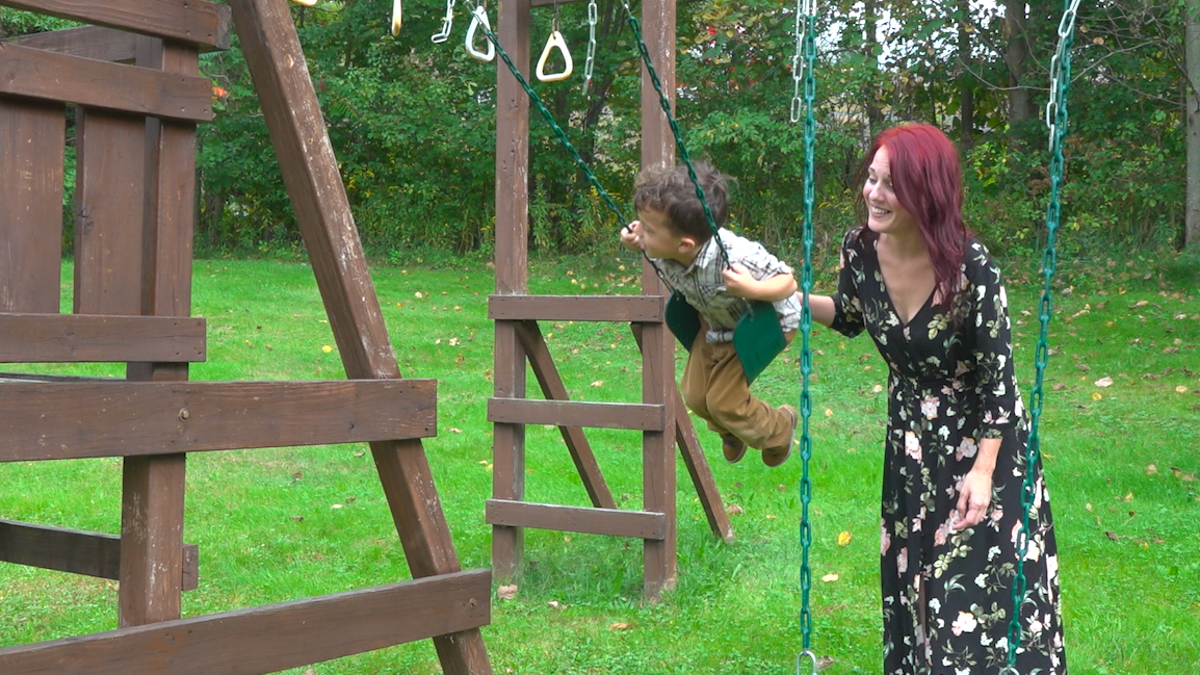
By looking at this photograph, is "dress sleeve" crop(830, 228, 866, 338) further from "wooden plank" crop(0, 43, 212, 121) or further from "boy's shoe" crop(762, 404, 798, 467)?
"wooden plank" crop(0, 43, 212, 121)

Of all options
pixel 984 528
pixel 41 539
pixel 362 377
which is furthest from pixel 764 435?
pixel 41 539

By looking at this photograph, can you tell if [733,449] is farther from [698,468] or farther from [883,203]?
A: [698,468]

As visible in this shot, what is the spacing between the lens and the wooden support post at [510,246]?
5.91m

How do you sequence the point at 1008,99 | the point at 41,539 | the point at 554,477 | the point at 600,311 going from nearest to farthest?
the point at 41,539 < the point at 600,311 < the point at 554,477 < the point at 1008,99

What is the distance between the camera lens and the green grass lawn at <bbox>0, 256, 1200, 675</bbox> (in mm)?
5129

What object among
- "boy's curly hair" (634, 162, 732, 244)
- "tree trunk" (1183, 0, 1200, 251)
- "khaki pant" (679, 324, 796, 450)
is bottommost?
"khaki pant" (679, 324, 796, 450)

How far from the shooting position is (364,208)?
60.5ft

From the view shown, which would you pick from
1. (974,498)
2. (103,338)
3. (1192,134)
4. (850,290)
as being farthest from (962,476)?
(1192,134)

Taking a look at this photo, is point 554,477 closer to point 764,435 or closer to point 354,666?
point 354,666

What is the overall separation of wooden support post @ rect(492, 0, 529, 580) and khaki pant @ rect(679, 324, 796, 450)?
1.81m

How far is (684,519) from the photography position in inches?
275

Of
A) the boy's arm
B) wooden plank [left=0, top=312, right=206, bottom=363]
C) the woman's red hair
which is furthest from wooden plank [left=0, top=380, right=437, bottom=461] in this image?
the woman's red hair

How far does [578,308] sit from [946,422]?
254 centimetres

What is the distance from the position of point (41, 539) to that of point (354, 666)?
1.30 metres
